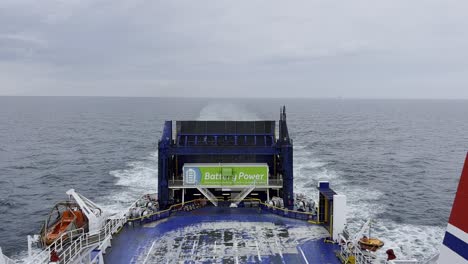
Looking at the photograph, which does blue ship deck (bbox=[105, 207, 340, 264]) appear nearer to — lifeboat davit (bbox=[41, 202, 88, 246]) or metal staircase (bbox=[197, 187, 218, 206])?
metal staircase (bbox=[197, 187, 218, 206])

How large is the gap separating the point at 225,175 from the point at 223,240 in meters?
8.46

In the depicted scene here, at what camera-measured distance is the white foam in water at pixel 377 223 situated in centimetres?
3522

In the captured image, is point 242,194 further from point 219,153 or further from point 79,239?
point 79,239

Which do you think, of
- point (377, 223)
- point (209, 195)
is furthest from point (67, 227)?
point (377, 223)

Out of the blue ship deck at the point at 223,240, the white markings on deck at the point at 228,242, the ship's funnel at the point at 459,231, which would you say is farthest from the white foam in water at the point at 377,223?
the ship's funnel at the point at 459,231

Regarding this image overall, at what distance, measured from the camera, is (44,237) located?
83.8 ft

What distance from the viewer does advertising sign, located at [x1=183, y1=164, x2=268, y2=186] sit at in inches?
1305

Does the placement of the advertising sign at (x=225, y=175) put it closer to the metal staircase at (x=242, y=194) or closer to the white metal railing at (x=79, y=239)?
the metal staircase at (x=242, y=194)

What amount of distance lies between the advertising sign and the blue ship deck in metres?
3.00

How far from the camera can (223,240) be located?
25.4m

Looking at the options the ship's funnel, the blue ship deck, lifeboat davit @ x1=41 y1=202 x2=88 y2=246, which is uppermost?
the ship's funnel

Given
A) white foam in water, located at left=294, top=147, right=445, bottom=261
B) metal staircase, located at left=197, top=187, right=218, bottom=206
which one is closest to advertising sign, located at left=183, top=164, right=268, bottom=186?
metal staircase, located at left=197, top=187, right=218, bottom=206

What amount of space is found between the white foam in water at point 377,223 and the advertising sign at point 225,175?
1139 cm

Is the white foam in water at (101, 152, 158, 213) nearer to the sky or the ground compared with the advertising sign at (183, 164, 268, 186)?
nearer to the ground
